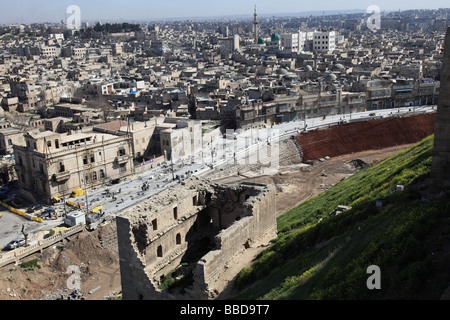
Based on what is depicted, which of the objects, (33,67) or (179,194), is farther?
(33,67)

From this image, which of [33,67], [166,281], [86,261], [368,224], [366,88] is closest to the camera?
[368,224]

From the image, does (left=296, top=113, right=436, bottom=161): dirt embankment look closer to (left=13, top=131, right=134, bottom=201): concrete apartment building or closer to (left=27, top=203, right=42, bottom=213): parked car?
(left=13, top=131, right=134, bottom=201): concrete apartment building

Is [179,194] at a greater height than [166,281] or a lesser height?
greater

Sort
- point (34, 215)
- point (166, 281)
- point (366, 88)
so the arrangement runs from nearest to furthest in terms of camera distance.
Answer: point (166, 281) → point (34, 215) → point (366, 88)

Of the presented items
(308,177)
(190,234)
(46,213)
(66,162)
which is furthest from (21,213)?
(308,177)

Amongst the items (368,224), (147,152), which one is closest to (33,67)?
(147,152)

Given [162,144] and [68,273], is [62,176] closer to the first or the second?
[68,273]
